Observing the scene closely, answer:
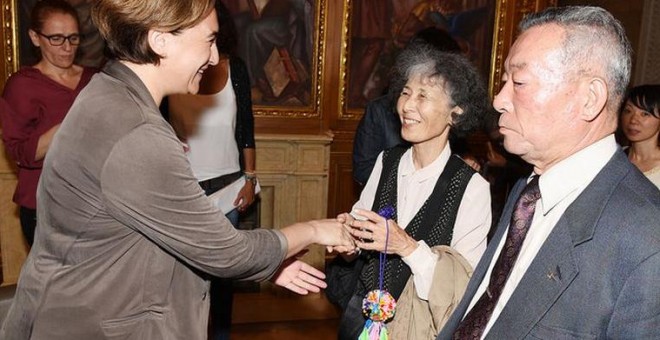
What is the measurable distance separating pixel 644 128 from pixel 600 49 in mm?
2591

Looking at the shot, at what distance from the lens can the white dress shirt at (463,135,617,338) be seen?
5.02ft

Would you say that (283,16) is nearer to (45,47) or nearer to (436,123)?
(45,47)

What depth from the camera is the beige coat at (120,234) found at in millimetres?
1477

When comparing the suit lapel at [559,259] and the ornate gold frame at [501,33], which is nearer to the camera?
the suit lapel at [559,259]

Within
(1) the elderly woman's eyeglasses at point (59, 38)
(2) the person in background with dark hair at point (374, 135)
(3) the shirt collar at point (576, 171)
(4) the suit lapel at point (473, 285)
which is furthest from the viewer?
(2) the person in background with dark hair at point (374, 135)

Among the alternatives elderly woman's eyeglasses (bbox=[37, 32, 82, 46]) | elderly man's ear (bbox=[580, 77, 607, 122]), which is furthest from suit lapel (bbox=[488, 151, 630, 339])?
elderly woman's eyeglasses (bbox=[37, 32, 82, 46])

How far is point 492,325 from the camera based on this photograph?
5.26ft

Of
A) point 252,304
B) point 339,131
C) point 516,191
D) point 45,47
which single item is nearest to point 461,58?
point 516,191

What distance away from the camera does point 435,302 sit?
6.87ft

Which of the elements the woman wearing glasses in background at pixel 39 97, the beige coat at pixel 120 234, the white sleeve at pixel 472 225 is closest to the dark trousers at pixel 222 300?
the woman wearing glasses in background at pixel 39 97

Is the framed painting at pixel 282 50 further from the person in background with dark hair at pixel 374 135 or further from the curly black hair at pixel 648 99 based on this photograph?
the curly black hair at pixel 648 99

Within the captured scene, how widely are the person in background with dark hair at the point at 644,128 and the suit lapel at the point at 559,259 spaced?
2.47 metres

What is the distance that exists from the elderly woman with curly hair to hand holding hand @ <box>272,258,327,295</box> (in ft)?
0.75

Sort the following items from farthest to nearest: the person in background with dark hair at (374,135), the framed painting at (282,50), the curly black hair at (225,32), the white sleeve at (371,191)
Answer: the framed painting at (282,50), the person in background with dark hair at (374,135), the curly black hair at (225,32), the white sleeve at (371,191)
